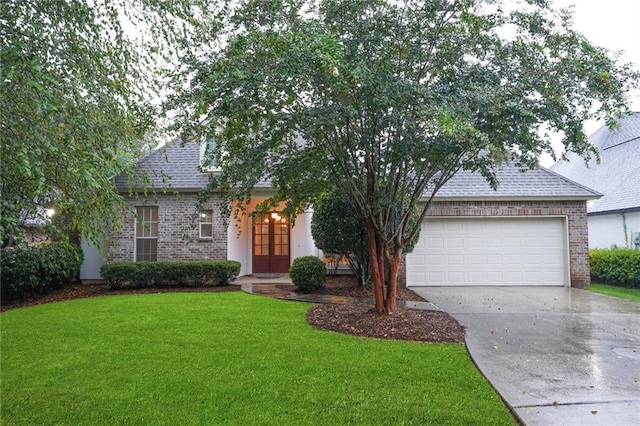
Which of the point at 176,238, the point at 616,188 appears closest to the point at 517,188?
the point at 616,188

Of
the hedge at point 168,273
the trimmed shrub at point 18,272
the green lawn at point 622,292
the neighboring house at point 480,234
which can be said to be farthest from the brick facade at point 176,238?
the green lawn at point 622,292

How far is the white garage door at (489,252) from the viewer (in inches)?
449

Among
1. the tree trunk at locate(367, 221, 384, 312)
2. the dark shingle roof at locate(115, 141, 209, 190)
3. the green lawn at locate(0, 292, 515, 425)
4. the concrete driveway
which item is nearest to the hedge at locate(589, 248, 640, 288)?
the concrete driveway

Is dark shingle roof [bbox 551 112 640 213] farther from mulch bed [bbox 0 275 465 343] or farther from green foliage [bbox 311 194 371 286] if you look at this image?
mulch bed [bbox 0 275 465 343]

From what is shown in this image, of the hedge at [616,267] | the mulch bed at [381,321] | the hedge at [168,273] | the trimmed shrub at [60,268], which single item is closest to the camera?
the mulch bed at [381,321]

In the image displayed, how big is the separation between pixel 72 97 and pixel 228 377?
3038mm

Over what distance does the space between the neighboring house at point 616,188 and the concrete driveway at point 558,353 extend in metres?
6.88

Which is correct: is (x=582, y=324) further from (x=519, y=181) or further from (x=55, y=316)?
(x=55, y=316)

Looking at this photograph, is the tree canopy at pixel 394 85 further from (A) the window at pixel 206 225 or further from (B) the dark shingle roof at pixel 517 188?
(A) the window at pixel 206 225

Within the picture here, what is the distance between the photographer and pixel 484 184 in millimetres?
11719

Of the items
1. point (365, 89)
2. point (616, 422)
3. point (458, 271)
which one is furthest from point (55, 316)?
point (458, 271)

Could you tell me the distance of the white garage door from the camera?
1141cm

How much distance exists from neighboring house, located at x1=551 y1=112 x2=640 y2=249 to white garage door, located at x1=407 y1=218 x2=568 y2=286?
3377 mm

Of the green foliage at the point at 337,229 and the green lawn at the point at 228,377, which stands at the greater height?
the green foliage at the point at 337,229
